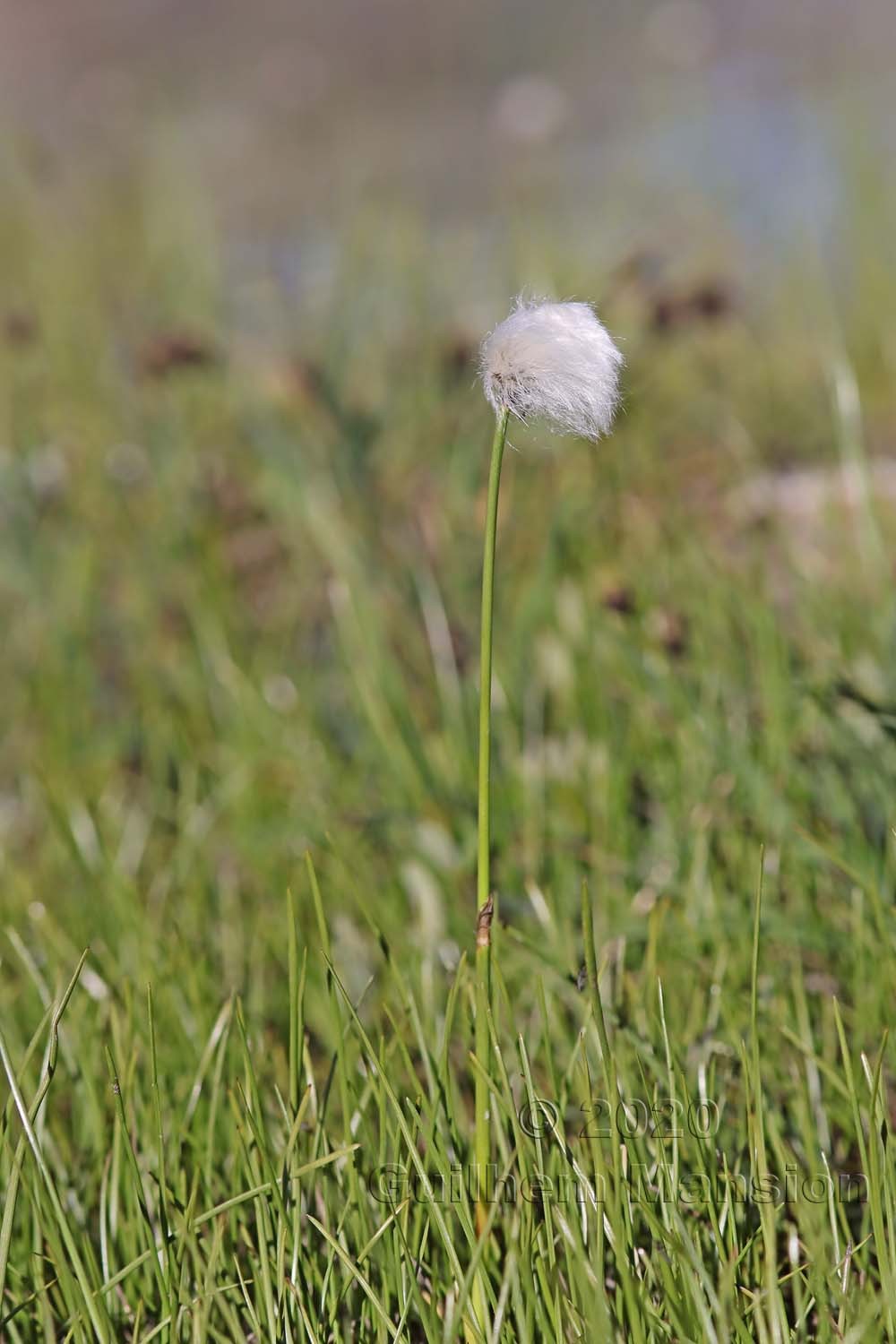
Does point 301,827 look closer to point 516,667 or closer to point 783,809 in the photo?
point 516,667

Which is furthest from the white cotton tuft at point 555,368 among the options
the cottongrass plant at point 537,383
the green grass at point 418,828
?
the green grass at point 418,828

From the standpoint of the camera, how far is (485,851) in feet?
2.42

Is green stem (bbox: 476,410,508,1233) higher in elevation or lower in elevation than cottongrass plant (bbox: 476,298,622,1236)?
lower

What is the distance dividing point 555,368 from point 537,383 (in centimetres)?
1

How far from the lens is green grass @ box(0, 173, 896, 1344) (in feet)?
2.70

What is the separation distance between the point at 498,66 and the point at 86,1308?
17.8 ft

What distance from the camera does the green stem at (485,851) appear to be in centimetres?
69

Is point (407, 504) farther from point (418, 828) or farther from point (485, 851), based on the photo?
point (485, 851)

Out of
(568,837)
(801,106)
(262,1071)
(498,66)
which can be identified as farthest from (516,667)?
(498,66)

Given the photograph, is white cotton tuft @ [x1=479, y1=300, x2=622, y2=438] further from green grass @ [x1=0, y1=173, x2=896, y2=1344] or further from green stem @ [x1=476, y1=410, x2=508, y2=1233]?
green grass @ [x1=0, y1=173, x2=896, y2=1344]

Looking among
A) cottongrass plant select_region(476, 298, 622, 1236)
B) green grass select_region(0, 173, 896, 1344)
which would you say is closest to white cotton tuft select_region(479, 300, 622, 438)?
cottongrass plant select_region(476, 298, 622, 1236)

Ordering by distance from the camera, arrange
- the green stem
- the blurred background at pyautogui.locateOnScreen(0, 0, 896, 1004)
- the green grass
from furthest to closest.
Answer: the blurred background at pyautogui.locateOnScreen(0, 0, 896, 1004) → the green grass → the green stem

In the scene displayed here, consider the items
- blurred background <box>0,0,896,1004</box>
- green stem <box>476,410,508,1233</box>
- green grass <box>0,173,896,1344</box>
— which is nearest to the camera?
green stem <box>476,410,508,1233</box>

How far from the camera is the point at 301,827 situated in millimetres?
1667
